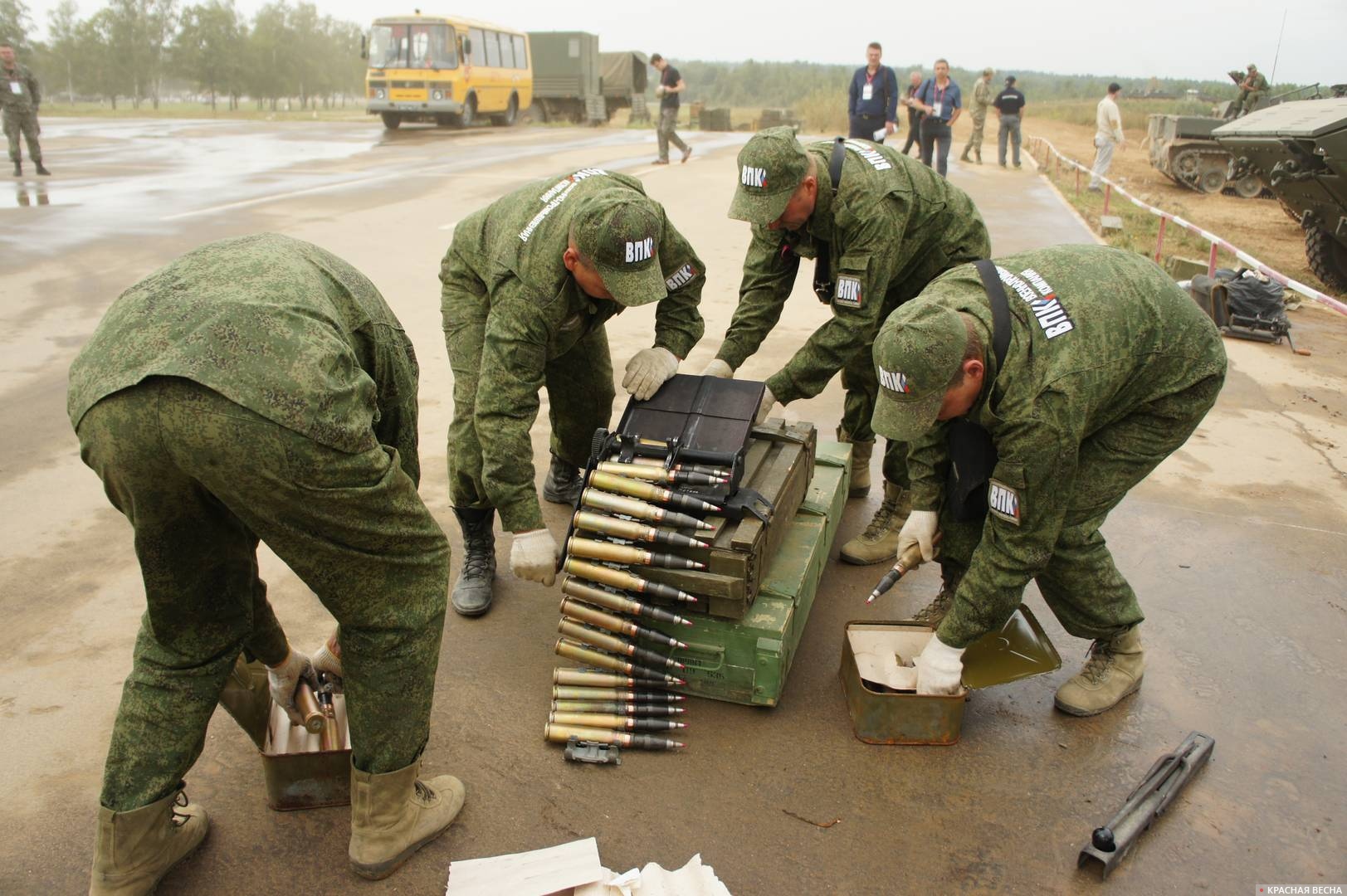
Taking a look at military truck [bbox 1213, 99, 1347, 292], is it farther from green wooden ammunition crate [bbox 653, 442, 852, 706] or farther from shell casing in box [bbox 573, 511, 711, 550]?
shell casing in box [bbox 573, 511, 711, 550]

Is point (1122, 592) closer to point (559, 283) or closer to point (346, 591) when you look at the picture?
point (559, 283)

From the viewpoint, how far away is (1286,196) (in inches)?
435

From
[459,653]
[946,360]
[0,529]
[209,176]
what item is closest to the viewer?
[946,360]

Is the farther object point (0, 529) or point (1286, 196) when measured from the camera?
point (1286, 196)

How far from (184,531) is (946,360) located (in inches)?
84.9

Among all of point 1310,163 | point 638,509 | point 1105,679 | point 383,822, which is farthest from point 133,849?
point 1310,163

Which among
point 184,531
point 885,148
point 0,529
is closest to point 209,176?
point 0,529

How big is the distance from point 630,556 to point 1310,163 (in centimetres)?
1008

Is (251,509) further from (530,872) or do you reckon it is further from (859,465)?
(859,465)

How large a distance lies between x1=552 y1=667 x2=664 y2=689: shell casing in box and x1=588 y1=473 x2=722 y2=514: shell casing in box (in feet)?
2.14

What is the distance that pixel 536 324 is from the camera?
3572mm

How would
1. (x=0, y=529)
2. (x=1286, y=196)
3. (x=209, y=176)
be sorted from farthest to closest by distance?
(x=209, y=176) < (x=1286, y=196) < (x=0, y=529)

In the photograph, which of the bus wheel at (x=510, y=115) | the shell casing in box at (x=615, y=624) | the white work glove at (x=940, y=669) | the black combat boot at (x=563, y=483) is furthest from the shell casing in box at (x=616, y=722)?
the bus wheel at (x=510, y=115)

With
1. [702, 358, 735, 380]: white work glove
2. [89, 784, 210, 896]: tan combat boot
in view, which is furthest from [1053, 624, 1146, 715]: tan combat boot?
[89, 784, 210, 896]: tan combat boot
